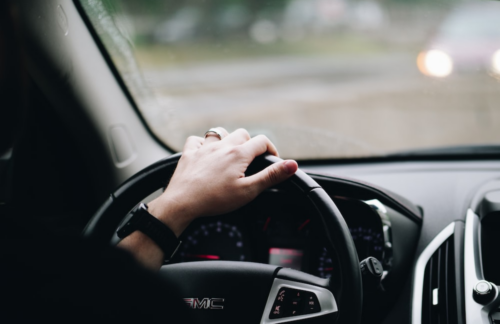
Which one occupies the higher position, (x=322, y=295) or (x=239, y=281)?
(x=239, y=281)

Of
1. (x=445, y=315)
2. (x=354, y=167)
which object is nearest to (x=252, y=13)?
(x=354, y=167)

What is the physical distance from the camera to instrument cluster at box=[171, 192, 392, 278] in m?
2.25

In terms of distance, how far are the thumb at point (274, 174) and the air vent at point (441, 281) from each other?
0.83m

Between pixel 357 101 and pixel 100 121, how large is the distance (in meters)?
7.83

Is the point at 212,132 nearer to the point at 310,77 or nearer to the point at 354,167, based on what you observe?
the point at 354,167

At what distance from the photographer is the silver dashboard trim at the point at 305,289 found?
4.97 feet

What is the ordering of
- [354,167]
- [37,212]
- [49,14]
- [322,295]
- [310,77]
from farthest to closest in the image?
[310,77] → [354,167] → [37,212] → [49,14] → [322,295]

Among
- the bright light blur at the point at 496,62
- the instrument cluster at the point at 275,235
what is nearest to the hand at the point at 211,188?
the instrument cluster at the point at 275,235

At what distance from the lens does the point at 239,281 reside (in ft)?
5.62

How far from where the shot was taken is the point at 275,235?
245 centimetres

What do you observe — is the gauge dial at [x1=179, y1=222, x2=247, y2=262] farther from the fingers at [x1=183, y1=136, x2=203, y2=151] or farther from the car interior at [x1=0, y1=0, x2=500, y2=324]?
the fingers at [x1=183, y1=136, x2=203, y2=151]

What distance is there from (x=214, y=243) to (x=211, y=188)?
38.0 inches

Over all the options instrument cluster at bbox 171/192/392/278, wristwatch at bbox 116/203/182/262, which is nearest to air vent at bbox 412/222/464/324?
instrument cluster at bbox 171/192/392/278

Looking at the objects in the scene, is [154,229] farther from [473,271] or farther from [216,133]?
[473,271]
